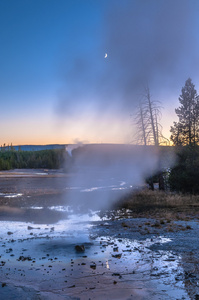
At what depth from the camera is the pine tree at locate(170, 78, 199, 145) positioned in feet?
93.8

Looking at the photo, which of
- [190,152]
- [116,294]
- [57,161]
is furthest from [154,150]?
[57,161]

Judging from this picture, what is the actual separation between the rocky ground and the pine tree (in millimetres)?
15747

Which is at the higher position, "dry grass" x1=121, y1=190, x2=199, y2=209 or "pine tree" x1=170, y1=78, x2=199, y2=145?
"pine tree" x1=170, y1=78, x2=199, y2=145

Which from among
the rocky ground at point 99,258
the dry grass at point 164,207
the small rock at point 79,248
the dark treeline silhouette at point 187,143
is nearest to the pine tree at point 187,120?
the dark treeline silhouette at point 187,143

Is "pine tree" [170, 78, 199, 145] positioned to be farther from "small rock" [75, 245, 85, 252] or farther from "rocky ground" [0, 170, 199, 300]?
"small rock" [75, 245, 85, 252]

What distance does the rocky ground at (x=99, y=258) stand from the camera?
244 inches

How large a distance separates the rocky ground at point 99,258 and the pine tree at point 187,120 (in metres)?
15.7

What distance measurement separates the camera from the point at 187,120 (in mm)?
29391

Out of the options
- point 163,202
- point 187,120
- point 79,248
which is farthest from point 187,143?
point 79,248

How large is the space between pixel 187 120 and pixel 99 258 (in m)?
23.5

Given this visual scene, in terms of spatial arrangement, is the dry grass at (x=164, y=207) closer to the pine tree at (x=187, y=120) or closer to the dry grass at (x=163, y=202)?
the dry grass at (x=163, y=202)

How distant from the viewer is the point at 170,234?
10766 millimetres

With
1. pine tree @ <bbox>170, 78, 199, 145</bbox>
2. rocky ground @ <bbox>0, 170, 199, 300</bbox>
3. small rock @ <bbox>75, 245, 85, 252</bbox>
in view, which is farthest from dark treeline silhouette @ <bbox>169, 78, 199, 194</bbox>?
small rock @ <bbox>75, 245, 85, 252</bbox>

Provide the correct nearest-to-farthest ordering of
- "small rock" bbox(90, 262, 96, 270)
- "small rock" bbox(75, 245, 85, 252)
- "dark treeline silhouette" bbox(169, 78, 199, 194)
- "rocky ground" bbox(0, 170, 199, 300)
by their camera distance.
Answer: "rocky ground" bbox(0, 170, 199, 300), "small rock" bbox(90, 262, 96, 270), "small rock" bbox(75, 245, 85, 252), "dark treeline silhouette" bbox(169, 78, 199, 194)
